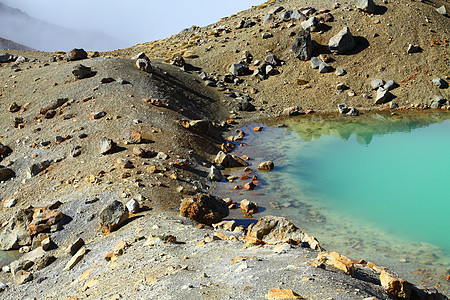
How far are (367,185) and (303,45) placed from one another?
16.1 meters

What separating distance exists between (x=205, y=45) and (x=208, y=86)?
7152 millimetres

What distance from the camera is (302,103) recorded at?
85.6 feet

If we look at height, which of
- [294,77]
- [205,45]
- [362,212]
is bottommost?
[362,212]

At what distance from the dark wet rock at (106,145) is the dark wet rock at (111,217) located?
180 inches

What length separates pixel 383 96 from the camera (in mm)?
25047

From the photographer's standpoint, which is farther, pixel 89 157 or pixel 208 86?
pixel 208 86

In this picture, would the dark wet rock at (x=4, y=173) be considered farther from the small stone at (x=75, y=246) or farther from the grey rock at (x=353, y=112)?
the grey rock at (x=353, y=112)

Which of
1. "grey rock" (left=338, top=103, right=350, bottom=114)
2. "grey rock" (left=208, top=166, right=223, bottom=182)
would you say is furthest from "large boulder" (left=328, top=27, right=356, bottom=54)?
"grey rock" (left=208, top=166, right=223, bottom=182)

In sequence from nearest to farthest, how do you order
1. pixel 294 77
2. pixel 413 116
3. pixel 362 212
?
pixel 362 212, pixel 413 116, pixel 294 77

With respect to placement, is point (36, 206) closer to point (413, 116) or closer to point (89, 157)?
point (89, 157)

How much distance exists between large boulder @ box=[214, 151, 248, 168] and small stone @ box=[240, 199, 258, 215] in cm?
394

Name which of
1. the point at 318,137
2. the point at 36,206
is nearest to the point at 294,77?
the point at 318,137

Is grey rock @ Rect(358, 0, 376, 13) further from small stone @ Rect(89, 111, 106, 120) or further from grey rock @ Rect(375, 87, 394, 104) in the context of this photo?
small stone @ Rect(89, 111, 106, 120)

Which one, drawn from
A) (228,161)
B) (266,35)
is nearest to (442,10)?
(266,35)
